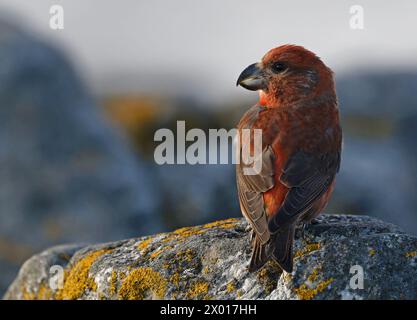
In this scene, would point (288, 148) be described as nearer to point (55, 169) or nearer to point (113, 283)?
point (113, 283)

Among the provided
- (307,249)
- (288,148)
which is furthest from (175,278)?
(288,148)

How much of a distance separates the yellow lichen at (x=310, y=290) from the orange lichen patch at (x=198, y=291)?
2.25ft

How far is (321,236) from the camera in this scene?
20.2 ft

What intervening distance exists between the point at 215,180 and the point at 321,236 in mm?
5992

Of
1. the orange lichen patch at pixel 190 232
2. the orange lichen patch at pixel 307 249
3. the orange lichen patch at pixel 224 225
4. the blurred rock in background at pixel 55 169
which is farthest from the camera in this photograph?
the blurred rock in background at pixel 55 169

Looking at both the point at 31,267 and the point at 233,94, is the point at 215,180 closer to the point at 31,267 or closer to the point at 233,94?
the point at 31,267

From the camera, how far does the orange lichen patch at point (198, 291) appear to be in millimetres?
5879

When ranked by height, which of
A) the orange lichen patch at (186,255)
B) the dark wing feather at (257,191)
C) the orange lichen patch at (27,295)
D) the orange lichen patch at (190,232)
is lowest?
the orange lichen patch at (27,295)

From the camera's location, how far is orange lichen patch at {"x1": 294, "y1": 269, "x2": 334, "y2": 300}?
5.56 metres

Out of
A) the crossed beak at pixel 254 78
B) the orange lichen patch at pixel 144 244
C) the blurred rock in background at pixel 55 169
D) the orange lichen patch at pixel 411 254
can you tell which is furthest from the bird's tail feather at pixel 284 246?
the blurred rock in background at pixel 55 169

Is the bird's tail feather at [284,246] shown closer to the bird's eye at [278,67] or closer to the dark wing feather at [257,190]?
the dark wing feather at [257,190]

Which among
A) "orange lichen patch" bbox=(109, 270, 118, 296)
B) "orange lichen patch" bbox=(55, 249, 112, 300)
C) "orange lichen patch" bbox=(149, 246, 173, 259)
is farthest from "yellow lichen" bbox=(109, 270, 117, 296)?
"orange lichen patch" bbox=(149, 246, 173, 259)

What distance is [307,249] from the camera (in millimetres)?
6035

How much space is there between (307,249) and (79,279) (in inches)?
74.9
